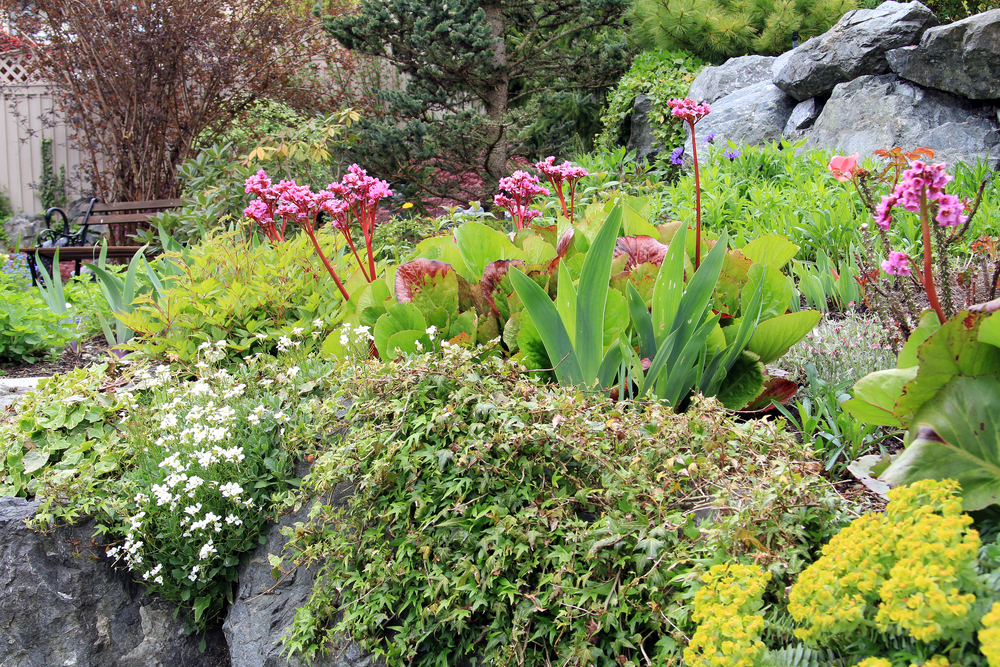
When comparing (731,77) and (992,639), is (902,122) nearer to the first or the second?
(731,77)

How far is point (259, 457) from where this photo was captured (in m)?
2.05

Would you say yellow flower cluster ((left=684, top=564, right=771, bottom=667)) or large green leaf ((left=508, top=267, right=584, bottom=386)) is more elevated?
large green leaf ((left=508, top=267, right=584, bottom=386))

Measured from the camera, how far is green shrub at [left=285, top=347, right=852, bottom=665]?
Result: 1.33 metres

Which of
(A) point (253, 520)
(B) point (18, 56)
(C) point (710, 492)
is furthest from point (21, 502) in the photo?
(B) point (18, 56)

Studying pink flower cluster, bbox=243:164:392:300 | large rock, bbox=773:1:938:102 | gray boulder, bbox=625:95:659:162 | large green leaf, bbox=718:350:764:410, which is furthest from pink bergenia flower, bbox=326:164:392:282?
gray boulder, bbox=625:95:659:162

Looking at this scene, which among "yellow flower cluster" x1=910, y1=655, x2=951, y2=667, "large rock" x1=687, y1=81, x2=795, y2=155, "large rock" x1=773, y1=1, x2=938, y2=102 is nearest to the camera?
"yellow flower cluster" x1=910, y1=655, x2=951, y2=667

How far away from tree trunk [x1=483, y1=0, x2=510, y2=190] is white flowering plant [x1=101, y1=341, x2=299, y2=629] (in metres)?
5.62

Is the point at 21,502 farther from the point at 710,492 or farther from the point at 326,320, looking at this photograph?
the point at 710,492

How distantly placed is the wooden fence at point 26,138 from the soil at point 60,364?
9.21 m

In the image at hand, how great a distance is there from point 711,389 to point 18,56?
12.5 meters

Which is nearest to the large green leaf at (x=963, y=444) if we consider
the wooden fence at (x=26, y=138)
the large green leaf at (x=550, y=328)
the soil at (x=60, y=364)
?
the large green leaf at (x=550, y=328)

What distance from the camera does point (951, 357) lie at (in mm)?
1241

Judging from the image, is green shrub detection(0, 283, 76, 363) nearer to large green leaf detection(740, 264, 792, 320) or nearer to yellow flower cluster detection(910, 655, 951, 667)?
large green leaf detection(740, 264, 792, 320)

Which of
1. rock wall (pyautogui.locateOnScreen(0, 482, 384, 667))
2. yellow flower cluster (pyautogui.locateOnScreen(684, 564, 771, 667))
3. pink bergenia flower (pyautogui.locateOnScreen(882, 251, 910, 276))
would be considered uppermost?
pink bergenia flower (pyautogui.locateOnScreen(882, 251, 910, 276))
